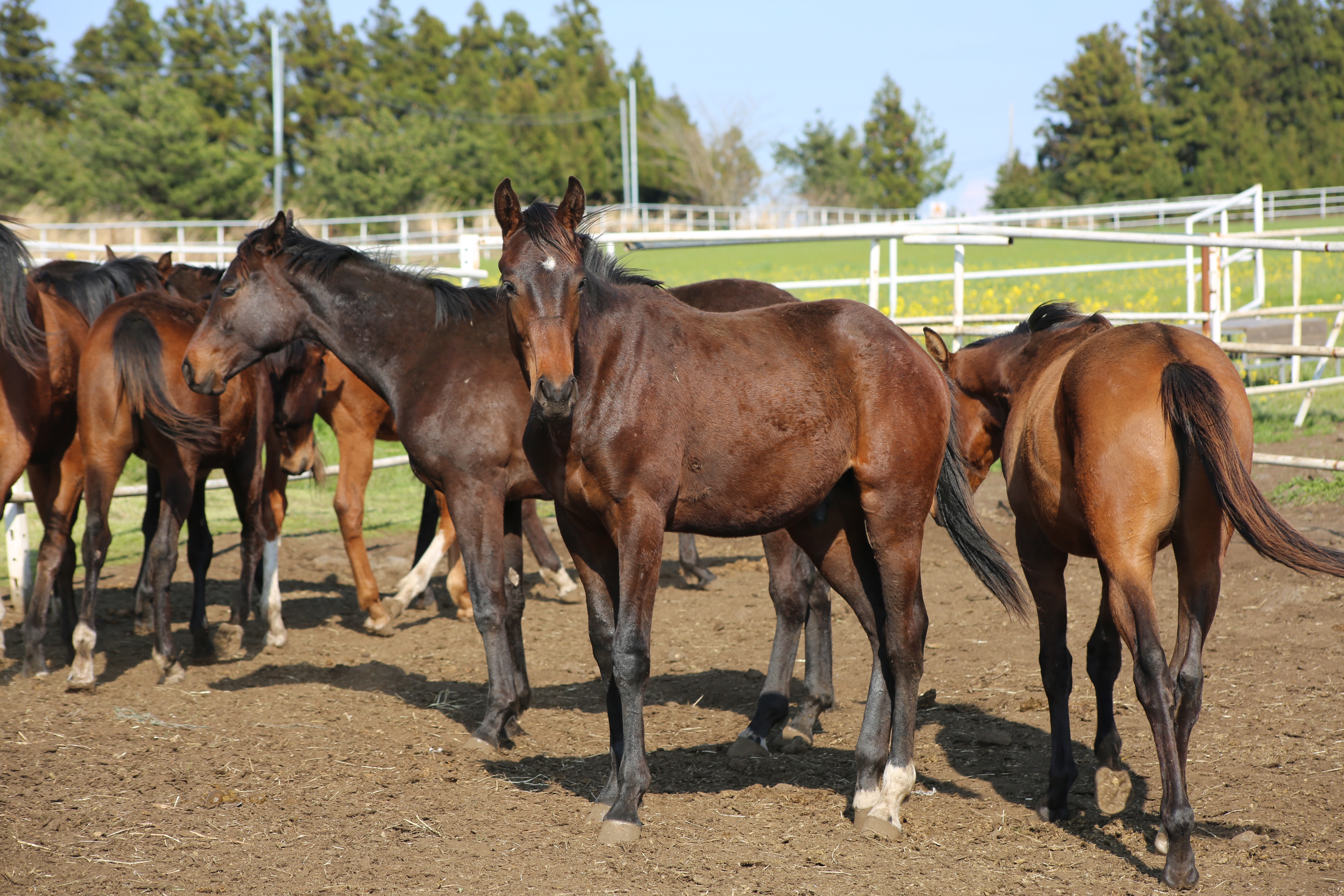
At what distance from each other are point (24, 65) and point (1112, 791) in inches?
2309

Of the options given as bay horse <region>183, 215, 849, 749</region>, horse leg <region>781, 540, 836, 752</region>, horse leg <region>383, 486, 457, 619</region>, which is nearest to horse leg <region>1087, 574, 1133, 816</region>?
horse leg <region>781, 540, 836, 752</region>

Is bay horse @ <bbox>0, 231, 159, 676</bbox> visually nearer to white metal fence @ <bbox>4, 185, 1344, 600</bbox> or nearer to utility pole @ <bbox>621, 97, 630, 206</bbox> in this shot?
white metal fence @ <bbox>4, 185, 1344, 600</bbox>

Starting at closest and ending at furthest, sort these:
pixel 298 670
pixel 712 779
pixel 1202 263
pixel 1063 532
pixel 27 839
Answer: pixel 27 839 → pixel 1063 532 → pixel 712 779 → pixel 298 670 → pixel 1202 263

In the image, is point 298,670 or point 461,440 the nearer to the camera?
point 461,440

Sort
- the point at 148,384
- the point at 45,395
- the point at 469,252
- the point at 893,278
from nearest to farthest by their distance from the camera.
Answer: the point at 148,384, the point at 45,395, the point at 469,252, the point at 893,278

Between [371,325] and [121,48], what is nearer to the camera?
[371,325]

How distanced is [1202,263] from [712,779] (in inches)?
334

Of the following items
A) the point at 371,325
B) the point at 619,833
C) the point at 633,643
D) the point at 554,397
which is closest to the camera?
the point at 554,397

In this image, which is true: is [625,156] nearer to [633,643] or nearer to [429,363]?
[429,363]

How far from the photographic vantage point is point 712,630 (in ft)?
A: 21.6

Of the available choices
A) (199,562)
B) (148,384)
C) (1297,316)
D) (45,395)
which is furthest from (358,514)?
(1297,316)

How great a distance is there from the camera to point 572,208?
3375 millimetres

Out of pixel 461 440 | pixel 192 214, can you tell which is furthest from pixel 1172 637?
pixel 192 214

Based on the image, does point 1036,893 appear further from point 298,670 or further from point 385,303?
point 298,670
